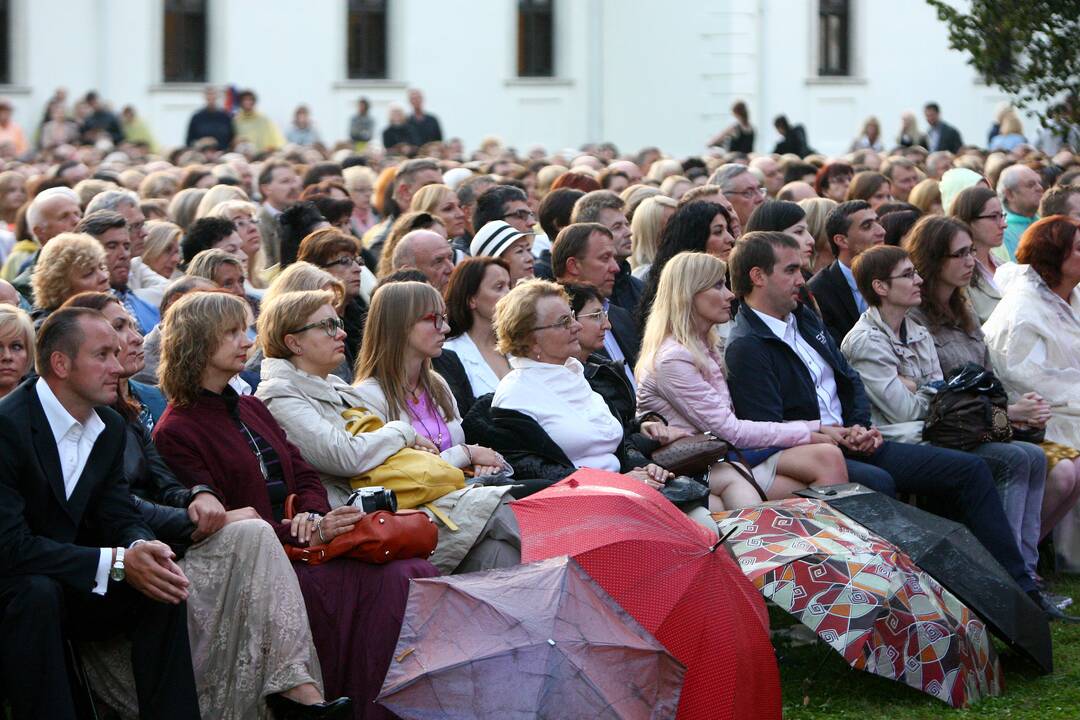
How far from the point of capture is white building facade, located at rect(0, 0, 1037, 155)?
91.4ft

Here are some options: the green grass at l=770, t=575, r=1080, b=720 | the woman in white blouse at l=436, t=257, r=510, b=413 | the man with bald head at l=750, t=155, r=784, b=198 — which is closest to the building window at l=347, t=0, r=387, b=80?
the man with bald head at l=750, t=155, r=784, b=198

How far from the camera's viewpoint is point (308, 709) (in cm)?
585

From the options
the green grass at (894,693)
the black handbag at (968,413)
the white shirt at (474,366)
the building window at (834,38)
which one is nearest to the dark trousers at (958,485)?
the black handbag at (968,413)

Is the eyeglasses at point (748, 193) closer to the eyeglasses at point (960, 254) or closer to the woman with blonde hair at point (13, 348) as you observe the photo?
the eyeglasses at point (960, 254)

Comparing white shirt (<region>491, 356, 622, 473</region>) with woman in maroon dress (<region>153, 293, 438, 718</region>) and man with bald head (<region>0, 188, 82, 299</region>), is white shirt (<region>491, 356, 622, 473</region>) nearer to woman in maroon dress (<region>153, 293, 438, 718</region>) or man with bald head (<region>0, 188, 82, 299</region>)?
woman in maroon dress (<region>153, 293, 438, 718</region>)

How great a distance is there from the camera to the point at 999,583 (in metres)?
7.00

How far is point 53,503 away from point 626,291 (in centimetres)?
465

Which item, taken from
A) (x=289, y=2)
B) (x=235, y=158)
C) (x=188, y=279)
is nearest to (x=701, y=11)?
(x=289, y=2)

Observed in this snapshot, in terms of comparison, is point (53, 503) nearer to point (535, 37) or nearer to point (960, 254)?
point (960, 254)

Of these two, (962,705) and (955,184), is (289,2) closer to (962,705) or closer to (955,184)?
(955,184)

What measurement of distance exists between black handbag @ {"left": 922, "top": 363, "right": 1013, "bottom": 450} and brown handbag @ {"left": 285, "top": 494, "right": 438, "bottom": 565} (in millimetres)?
3197

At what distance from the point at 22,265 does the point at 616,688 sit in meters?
5.80

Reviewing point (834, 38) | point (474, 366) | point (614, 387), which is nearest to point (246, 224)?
point (474, 366)

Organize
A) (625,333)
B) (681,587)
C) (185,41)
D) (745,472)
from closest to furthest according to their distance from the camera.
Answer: (681,587)
(745,472)
(625,333)
(185,41)
